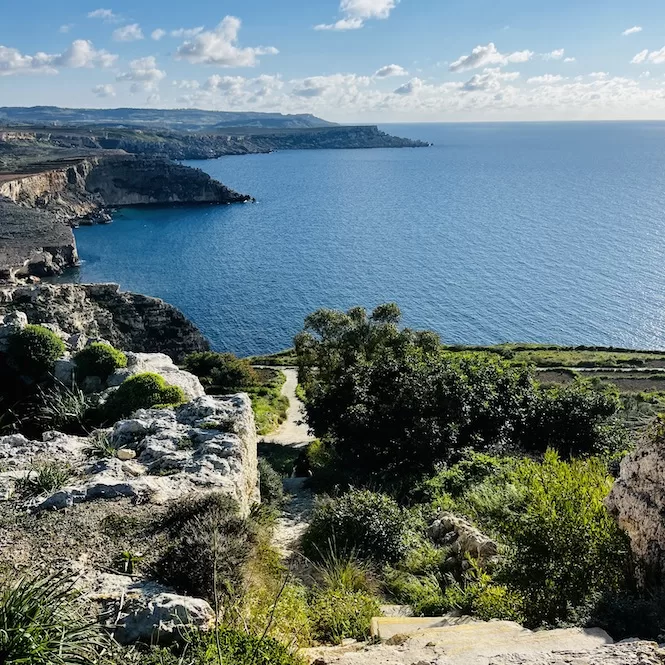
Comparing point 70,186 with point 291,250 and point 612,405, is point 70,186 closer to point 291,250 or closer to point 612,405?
point 291,250

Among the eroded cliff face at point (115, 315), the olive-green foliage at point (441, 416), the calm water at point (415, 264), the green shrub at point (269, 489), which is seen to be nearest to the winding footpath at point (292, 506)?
the green shrub at point (269, 489)

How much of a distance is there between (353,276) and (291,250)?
71.4 feet

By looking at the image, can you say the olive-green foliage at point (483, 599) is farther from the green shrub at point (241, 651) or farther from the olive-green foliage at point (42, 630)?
the olive-green foliage at point (42, 630)

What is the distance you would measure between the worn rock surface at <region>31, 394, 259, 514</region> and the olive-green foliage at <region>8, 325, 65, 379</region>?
34.1 feet

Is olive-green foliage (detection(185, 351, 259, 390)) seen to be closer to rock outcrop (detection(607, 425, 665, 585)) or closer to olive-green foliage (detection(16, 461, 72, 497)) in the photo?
olive-green foliage (detection(16, 461, 72, 497))

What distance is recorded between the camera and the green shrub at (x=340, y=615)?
Result: 8992mm

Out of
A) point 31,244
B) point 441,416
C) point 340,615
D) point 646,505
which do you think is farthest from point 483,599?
point 31,244

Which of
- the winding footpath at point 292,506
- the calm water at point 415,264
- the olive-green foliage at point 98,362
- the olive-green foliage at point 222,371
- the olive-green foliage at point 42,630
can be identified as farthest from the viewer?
the calm water at point 415,264

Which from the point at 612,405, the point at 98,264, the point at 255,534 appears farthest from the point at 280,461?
the point at 98,264

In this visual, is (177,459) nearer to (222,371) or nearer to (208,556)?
(208,556)

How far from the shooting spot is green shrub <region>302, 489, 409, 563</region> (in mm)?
13047

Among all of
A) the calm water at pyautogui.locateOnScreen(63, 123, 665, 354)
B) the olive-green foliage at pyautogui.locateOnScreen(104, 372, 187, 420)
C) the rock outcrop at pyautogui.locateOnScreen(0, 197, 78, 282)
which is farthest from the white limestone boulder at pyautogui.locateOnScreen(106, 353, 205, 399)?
the rock outcrop at pyautogui.locateOnScreen(0, 197, 78, 282)

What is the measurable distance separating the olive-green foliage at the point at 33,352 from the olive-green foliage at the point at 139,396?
6.68 meters

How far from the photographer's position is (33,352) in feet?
79.8
